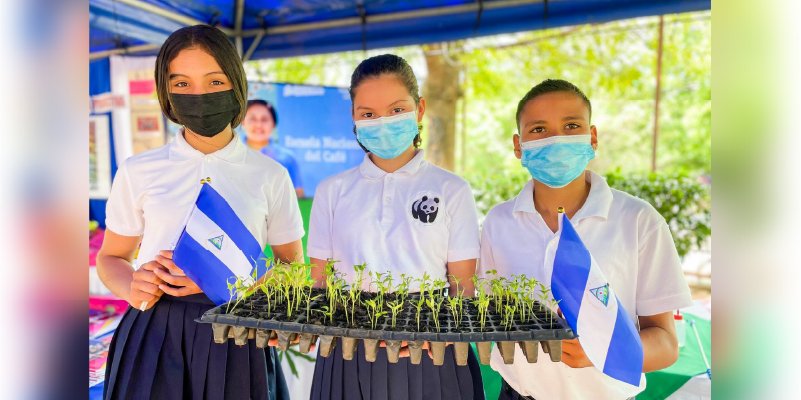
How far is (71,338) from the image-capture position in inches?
39.9

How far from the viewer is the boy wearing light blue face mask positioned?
1.98 meters

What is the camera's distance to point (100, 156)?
5215mm

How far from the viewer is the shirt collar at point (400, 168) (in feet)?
7.61

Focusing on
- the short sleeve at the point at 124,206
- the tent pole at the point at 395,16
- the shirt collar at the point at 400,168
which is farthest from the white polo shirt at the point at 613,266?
the tent pole at the point at 395,16

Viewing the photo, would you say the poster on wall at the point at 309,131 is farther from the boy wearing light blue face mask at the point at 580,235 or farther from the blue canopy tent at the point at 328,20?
the boy wearing light blue face mask at the point at 580,235

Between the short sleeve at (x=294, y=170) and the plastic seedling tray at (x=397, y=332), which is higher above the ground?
the short sleeve at (x=294, y=170)

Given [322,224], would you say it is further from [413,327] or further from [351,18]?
[351,18]

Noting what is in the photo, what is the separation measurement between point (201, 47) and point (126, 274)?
92 cm

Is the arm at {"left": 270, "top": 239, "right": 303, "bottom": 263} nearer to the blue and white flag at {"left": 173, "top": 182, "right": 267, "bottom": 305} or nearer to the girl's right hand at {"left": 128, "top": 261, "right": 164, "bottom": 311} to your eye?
the blue and white flag at {"left": 173, "top": 182, "right": 267, "bottom": 305}

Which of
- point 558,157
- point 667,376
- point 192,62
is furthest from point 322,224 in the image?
point 667,376

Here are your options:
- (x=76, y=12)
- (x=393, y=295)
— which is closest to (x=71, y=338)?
(x=76, y=12)

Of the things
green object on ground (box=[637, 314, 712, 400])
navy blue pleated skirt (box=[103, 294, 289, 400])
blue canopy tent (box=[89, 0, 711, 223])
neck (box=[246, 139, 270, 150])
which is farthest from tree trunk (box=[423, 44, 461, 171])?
navy blue pleated skirt (box=[103, 294, 289, 400])

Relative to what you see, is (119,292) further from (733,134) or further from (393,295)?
(733,134)

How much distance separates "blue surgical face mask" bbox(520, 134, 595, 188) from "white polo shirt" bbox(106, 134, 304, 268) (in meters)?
1.05
